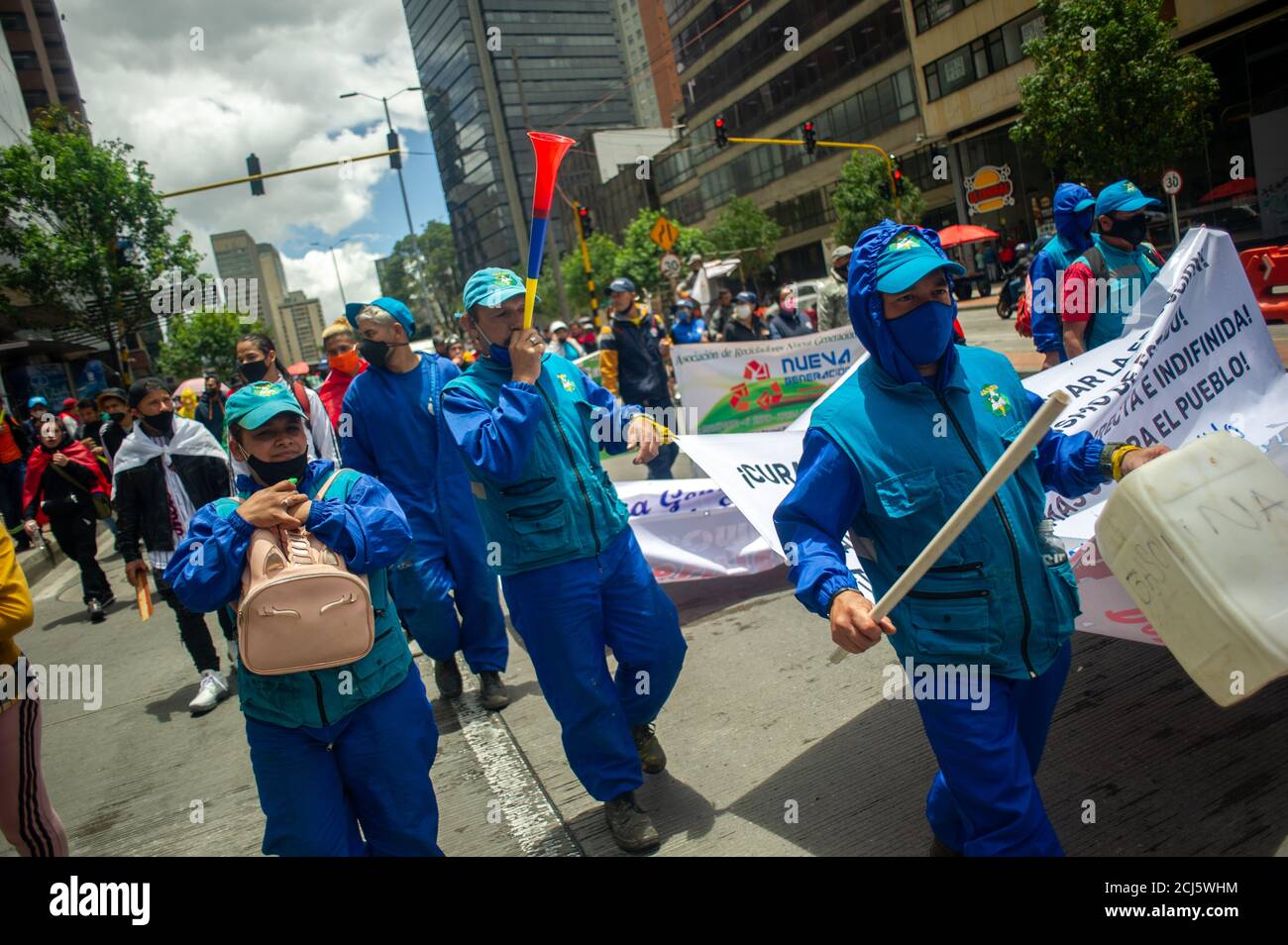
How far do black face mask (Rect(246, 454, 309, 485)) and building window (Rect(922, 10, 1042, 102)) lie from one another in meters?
33.1

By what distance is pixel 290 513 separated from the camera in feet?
8.68

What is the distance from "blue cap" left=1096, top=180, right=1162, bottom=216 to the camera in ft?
15.6

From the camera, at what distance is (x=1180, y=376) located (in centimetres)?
401

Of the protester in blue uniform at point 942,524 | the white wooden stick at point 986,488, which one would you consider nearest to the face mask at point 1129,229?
the protester in blue uniform at point 942,524

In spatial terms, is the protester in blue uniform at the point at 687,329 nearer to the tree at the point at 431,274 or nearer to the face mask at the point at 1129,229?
the face mask at the point at 1129,229

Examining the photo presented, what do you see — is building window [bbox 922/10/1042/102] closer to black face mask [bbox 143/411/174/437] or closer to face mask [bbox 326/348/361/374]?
face mask [bbox 326/348/361/374]

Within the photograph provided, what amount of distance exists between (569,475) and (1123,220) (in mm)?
3342

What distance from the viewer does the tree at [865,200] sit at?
3831 cm

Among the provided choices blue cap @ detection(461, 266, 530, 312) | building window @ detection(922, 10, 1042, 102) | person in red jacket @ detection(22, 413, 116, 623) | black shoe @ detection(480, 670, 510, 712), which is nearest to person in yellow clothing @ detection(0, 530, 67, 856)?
blue cap @ detection(461, 266, 530, 312)
